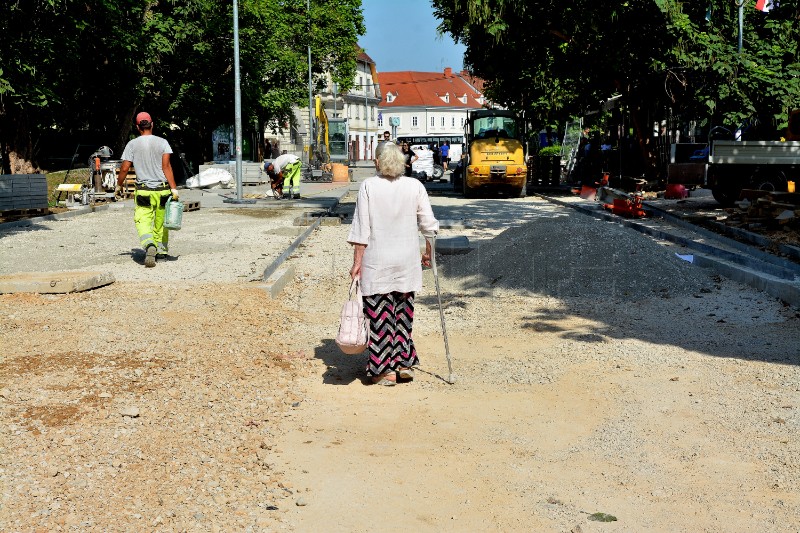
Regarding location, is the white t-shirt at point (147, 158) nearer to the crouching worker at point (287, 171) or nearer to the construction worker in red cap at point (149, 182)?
the construction worker in red cap at point (149, 182)

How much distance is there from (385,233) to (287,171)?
752 inches

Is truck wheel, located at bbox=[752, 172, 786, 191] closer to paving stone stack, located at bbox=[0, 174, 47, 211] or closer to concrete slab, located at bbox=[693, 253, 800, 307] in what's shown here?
concrete slab, located at bbox=[693, 253, 800, 307]

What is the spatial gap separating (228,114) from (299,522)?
37.5 m

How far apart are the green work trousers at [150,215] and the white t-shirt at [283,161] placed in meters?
12.9

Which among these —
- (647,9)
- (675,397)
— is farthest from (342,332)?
(647,9)

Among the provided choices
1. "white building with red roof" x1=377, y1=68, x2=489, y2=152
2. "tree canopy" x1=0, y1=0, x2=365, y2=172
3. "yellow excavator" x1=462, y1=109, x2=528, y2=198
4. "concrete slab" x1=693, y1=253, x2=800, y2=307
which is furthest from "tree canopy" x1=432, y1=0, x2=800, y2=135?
"white building with red roof" x1=377, y1=68, x2=489, y2=152

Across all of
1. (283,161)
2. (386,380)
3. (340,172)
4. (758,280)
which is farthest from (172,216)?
(340,172)

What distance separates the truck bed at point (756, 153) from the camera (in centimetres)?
1686

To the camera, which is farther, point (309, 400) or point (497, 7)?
point (497, 7)

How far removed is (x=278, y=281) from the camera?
10.5 meters

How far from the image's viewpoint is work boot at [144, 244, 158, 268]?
38.5 feet

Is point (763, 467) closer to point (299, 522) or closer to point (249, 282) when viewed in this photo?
point (299, 522)

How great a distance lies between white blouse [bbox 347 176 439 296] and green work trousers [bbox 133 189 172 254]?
5.89m

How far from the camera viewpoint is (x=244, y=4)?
37.4 m
